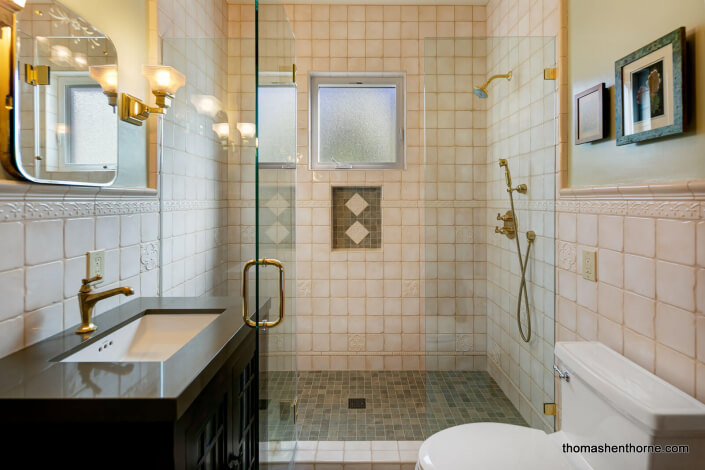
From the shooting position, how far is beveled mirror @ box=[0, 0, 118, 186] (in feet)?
3.26

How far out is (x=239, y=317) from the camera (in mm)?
1339

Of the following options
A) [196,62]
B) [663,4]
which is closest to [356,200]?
[196,62]

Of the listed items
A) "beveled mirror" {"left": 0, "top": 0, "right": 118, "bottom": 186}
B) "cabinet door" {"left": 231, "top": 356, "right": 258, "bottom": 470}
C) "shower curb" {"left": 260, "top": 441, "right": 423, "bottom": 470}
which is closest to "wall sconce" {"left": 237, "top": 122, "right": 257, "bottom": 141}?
"beveled mirror" {"left": 0, "top": 0, "right": 118, "bottom": 186}

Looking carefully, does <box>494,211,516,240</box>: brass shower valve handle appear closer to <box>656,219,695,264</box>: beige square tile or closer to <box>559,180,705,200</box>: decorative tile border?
<box>559,180,705,200</box>: decorative tile border

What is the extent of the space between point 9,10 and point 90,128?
1.25ft

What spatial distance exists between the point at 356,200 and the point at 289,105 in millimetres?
1413

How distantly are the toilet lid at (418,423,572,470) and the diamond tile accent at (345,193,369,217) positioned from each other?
1.77m

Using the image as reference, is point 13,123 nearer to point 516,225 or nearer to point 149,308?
point 149,308

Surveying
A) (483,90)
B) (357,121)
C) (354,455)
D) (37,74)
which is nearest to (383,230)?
(357,121)

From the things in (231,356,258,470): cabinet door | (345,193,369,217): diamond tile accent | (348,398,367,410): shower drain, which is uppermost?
(345,193,369,217): diamond tile accent

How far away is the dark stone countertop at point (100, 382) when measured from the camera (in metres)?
0.75

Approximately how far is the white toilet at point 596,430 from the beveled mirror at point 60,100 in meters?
1.45

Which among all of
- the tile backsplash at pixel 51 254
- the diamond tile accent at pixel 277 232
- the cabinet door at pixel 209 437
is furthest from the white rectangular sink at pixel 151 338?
the diamond tile accent at pixel 277 232

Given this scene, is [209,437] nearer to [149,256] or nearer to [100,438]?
[100,438]
